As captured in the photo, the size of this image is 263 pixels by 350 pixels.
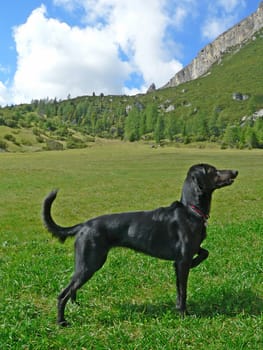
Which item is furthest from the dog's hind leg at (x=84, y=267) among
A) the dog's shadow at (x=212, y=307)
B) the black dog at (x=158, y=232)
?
the dog's shadow at (x=212, y=307)

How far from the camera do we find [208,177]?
6598 millimetres

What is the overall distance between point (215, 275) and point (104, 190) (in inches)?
948

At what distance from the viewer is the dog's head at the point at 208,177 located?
6582mm

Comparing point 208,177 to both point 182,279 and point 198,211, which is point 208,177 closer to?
point 198,211

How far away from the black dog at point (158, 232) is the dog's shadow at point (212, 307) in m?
0.38

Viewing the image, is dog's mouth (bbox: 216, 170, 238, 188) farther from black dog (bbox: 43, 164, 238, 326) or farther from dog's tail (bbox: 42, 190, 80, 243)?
dog's tail (bbox: 42, 190, 80, 243)

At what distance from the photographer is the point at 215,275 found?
27.9 ft

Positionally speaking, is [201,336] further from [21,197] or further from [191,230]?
[21,197]

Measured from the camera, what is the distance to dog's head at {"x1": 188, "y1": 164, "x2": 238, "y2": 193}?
658 cm

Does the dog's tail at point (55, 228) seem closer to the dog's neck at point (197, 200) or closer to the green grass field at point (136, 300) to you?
the green grass field at point (136, 300)

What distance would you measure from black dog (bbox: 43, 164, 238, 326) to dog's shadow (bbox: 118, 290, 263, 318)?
0.38 meters


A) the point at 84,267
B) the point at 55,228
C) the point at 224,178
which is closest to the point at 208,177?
the point at 224,178

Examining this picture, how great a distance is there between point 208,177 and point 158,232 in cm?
130

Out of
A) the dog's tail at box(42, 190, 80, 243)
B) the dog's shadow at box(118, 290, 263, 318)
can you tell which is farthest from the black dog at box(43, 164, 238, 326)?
the dog's shadow at box(118, 290, 263, 318)
